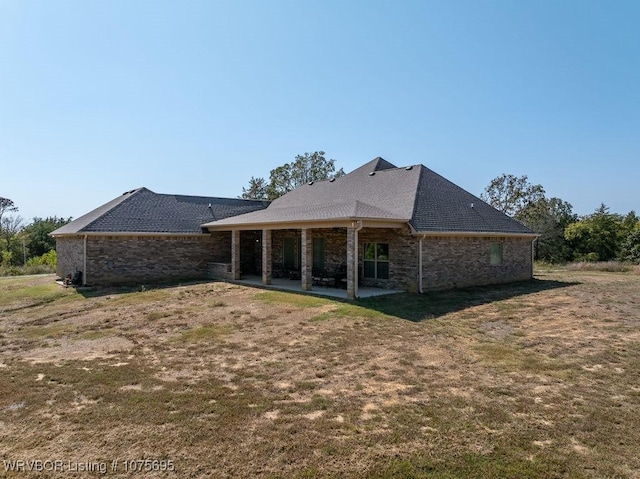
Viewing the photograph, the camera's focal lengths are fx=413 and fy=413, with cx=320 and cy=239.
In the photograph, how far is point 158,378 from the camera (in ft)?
21.0

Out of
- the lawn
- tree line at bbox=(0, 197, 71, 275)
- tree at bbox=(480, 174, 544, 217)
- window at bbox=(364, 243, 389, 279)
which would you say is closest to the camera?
the lawn

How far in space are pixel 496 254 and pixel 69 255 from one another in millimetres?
19637

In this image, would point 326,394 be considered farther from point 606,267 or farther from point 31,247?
point 31,247

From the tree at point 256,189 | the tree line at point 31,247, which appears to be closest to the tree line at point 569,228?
the tree at point 256,189

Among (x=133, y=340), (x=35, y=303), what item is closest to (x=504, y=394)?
(x=133, y=340)

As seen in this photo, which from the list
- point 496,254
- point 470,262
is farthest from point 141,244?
point 496,254

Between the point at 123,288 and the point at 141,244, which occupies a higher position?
the point at 141,244

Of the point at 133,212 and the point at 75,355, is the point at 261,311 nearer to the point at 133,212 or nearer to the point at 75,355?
the point at 75,355

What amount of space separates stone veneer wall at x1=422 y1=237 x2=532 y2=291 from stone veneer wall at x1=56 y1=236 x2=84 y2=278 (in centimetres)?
1445

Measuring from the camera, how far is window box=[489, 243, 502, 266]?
17.6 m

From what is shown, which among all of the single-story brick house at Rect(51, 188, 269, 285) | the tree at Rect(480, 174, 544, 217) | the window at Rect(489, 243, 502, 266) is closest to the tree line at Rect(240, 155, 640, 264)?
the tree at Rect(480, 174, 544, 217)

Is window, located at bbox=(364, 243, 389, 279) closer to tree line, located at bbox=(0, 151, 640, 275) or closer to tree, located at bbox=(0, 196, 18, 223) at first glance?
tree line, located at bbox=(0, 151, 640, 275)

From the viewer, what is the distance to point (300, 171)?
45188 mm

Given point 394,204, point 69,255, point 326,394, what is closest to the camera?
point 326,394
